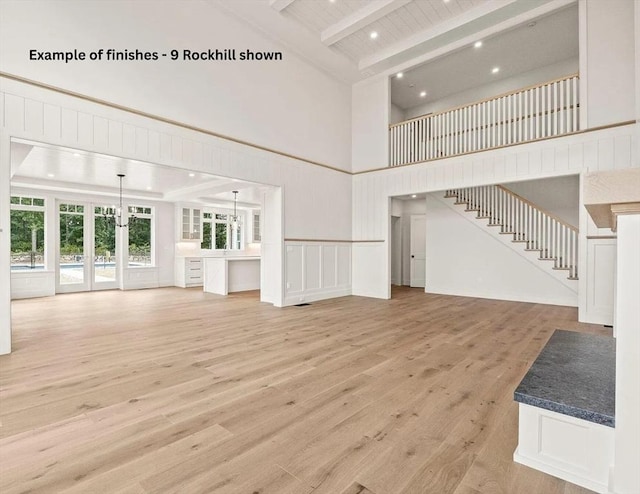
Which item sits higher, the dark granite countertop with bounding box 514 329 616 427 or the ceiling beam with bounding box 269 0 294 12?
the ceiling beam with bounding box 269 0 294 12

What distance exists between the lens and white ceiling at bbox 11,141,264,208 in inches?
218

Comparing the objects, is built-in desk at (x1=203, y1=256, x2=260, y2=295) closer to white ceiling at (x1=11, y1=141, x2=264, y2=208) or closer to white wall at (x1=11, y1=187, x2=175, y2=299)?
white ceiling at (x1=11, y1=141, x2=264, y2=208)

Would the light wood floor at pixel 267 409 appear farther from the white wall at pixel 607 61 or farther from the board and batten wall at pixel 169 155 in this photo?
the white wall at pixel 607 61

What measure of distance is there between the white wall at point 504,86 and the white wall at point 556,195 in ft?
8.50

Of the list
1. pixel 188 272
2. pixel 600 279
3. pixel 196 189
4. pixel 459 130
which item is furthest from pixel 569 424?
pixel 188 272

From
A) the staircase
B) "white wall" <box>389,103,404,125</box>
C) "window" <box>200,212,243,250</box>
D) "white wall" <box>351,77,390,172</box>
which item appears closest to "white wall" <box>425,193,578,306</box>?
the staircase

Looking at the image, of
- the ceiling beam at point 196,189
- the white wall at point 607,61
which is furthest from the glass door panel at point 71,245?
the white wall at point 607,61

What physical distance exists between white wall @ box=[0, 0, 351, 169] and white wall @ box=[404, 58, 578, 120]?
148 inches

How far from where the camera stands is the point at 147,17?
4438mm

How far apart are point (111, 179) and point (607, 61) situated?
9645 mm

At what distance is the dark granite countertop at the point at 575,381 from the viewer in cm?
149

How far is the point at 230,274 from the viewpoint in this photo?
8.34 m

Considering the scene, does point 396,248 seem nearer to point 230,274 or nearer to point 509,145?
point 509,145

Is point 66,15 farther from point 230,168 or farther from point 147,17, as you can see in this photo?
point 230,168
